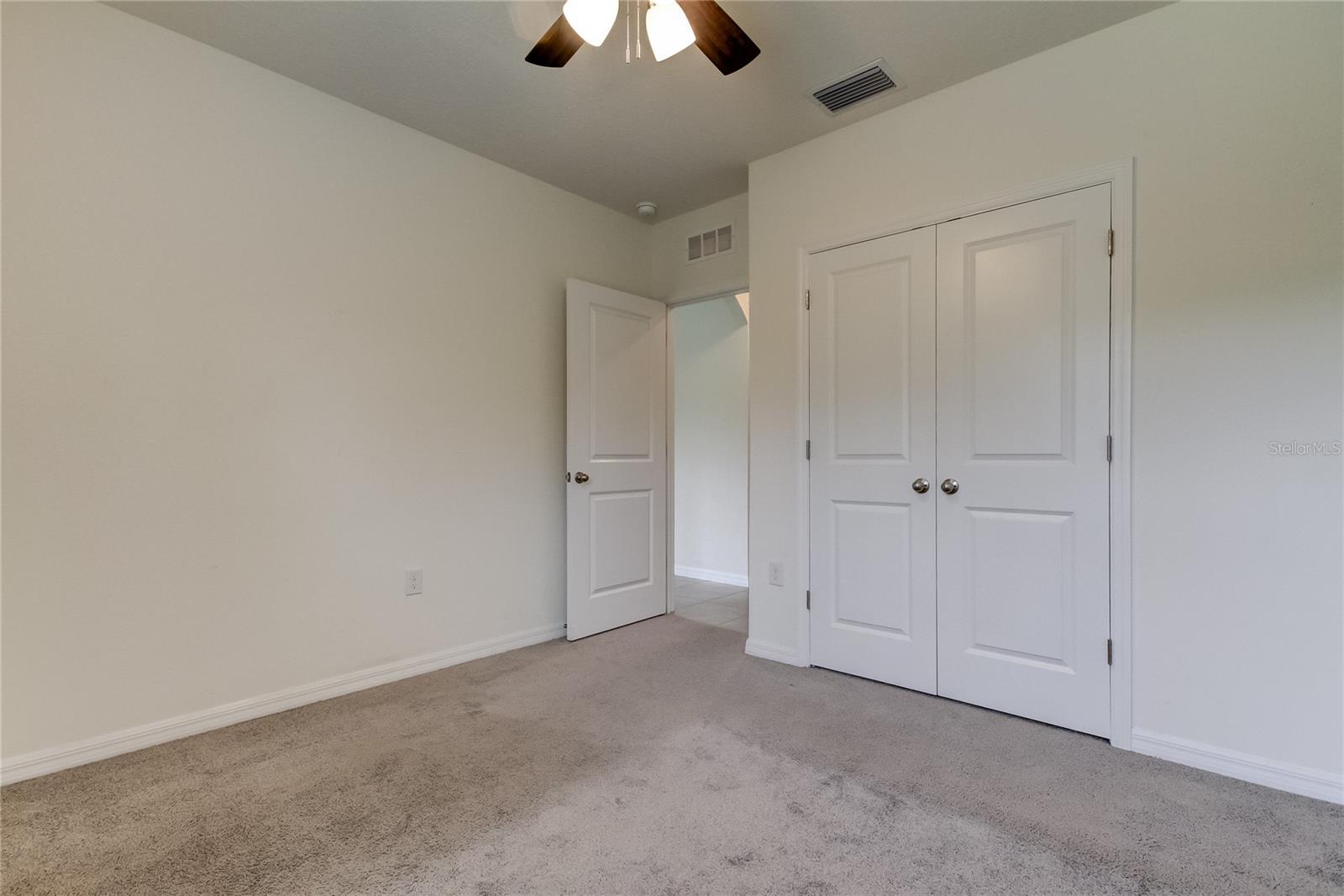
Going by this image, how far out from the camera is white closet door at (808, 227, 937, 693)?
2.66m

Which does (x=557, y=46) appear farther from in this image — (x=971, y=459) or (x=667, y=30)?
(x=971, y=459)

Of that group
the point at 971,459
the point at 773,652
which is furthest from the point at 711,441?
the point at 971,459

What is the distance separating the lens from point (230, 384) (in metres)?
2.39

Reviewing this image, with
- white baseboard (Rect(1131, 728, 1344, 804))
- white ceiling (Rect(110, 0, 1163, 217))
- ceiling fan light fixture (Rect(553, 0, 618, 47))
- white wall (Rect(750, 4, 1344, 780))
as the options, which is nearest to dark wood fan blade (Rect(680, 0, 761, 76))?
ceiling fan light fixture (Rect(553, 0, 618, 47))

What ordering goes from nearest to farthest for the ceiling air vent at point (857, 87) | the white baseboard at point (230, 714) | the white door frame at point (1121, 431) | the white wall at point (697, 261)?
1. the white baseboard at point (230, 714)
2. the white door frame at point (1121, 431)
3. the ceiling air vent at point (857, 87)
4. the white wall at point (697, 261)

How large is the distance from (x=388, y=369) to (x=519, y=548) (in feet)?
3.81

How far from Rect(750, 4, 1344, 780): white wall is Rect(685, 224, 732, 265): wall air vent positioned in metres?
1.67

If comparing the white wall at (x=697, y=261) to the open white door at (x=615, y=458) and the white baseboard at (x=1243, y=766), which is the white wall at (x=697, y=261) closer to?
the open white door at (x=615, y=458)

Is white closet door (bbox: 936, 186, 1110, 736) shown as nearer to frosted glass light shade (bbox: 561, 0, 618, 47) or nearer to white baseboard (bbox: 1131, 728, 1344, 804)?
white baseboard (bbox: 1131, 728, 1344, 804)

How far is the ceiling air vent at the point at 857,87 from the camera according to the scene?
2.46m

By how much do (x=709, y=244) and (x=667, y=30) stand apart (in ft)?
6.61

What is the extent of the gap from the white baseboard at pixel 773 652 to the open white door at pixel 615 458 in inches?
35.0

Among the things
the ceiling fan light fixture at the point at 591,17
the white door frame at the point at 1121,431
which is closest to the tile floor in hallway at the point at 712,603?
the white door frame at the point at 1121,431

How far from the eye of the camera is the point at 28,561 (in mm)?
1984
